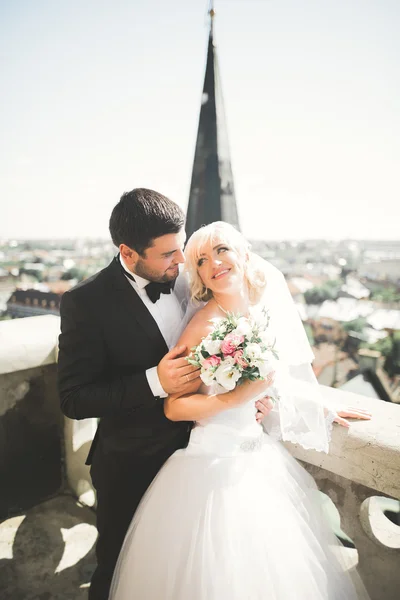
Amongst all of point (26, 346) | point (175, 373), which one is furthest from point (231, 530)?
point (26, 346)

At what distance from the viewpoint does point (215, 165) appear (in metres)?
3.62

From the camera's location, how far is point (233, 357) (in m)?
1.57

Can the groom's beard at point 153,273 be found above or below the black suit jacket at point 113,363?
above

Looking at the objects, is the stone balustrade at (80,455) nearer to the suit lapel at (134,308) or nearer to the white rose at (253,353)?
the white rose at (253,353)

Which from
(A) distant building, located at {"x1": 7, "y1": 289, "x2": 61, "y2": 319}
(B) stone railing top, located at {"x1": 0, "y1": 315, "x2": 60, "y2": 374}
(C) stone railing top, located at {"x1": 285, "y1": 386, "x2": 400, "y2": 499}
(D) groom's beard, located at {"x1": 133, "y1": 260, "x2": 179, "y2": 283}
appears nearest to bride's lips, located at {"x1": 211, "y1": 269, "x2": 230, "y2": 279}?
(D) groom's beard, located at {"x1": 133, "y1": 260, "x2": 179, "y2": 283}

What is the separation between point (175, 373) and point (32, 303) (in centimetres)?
4670

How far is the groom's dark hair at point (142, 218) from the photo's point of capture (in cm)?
178

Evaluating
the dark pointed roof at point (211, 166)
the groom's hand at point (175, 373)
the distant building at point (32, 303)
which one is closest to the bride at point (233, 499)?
the groom's hand at point (175, 373)

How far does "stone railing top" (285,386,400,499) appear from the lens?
5.32ft

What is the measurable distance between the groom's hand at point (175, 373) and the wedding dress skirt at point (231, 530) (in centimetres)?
33

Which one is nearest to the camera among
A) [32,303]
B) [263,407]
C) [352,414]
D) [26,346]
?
[352,414]

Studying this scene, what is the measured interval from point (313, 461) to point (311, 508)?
23 centimetres

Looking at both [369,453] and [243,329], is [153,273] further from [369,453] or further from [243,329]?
[369,453]

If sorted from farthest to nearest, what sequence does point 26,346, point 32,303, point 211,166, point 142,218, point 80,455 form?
point 32,303, point 211,166, point 80,455, point 26,346, point 142,218
